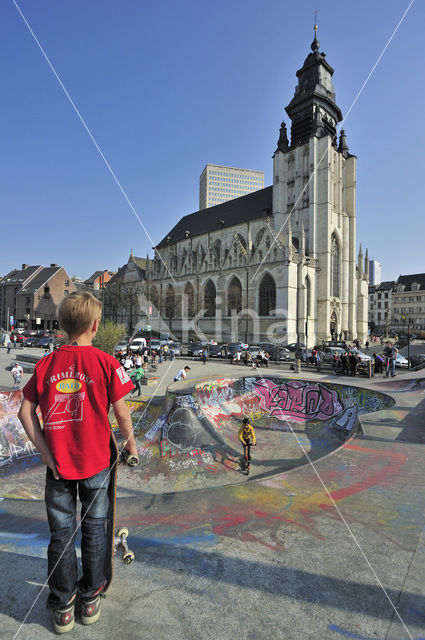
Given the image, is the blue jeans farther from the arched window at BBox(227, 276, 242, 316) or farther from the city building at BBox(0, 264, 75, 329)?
the city building at BBox(0, 264, 75, 329)

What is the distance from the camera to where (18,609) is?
2.21 m

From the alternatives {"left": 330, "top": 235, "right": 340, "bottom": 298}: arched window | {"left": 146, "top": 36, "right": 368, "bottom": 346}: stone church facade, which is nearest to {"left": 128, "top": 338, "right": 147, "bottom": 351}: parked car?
{"left": 146, "top": 36, "right": 368, "bottom": 346}: stone church facade

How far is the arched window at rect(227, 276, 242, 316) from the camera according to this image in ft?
148

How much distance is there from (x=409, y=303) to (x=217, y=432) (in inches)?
3781

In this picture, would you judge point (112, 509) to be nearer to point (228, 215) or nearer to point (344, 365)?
point (344, 365)

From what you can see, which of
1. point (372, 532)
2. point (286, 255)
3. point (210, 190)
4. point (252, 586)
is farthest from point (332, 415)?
point (210, 190)

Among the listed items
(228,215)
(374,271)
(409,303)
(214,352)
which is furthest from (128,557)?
(374,271)

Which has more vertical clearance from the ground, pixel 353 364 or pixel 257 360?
pixel 353 364

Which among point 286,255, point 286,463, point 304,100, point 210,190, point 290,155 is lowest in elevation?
point 286,463

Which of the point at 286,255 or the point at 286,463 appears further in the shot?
Answer: the point at 286,255

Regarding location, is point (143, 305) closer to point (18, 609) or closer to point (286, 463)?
point (286, 463)

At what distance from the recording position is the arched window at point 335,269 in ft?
146

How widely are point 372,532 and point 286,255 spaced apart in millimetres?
37112

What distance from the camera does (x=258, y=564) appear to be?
109 inches
